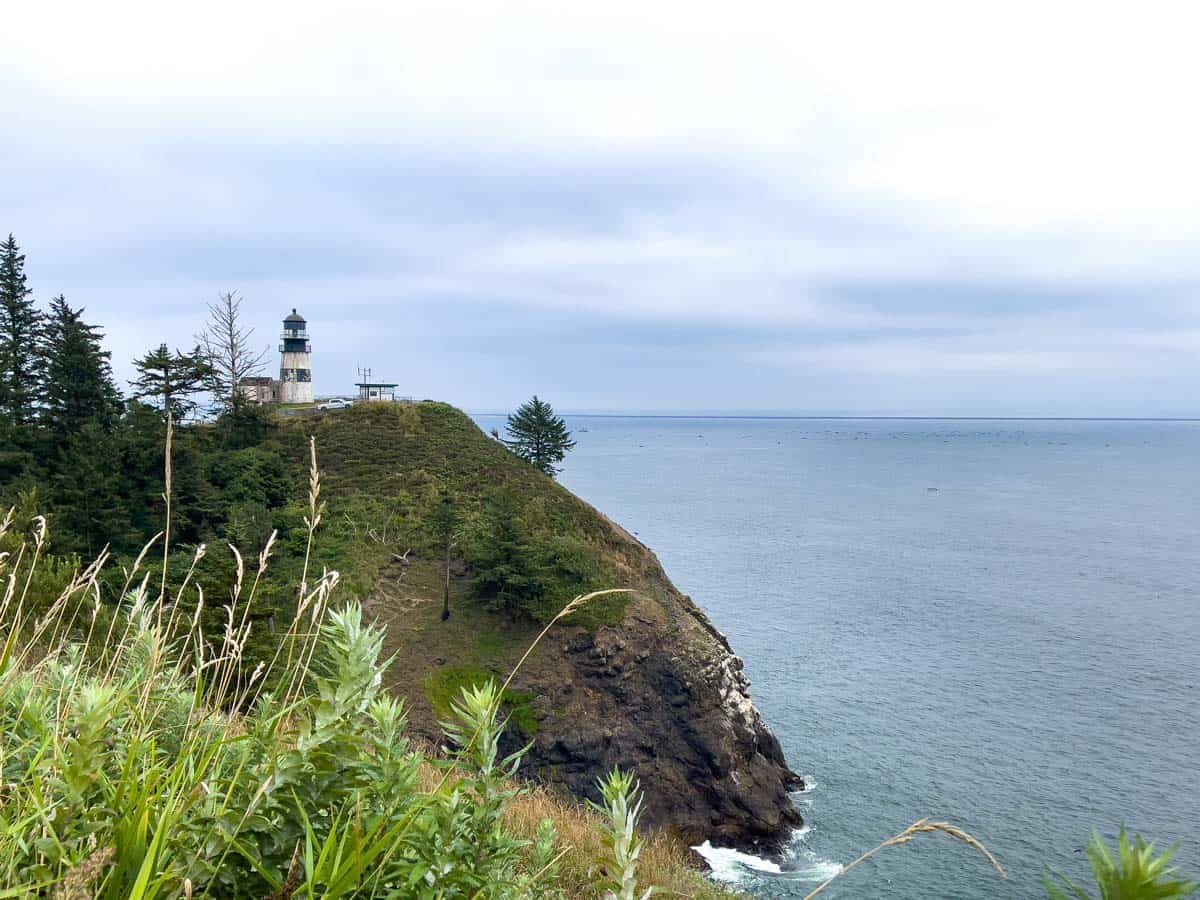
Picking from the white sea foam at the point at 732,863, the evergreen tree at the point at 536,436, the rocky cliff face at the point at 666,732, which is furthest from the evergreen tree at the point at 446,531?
the evergreen tree at the point at 536,436

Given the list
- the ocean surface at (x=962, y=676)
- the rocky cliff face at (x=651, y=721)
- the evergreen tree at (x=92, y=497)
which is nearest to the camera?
the ocean surface at (x=962, y=676)

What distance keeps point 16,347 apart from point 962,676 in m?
53.0

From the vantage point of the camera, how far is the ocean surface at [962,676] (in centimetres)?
2709

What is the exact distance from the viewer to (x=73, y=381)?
37312mm

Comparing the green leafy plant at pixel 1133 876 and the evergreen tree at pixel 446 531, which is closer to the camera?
the green leafy plant at pixel 1133 876

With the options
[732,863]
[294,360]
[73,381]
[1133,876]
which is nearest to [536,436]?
[294,360]

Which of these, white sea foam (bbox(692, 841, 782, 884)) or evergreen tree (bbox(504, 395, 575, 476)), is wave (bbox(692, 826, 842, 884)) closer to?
white sea foam (bbox(692, 841, 782, 884))

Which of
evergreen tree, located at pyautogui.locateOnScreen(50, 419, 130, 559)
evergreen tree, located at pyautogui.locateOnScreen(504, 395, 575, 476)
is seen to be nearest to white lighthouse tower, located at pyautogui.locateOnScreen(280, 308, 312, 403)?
evergreen tree, located at pyautogui.locateOnScreen(504, 395, 575, 476)

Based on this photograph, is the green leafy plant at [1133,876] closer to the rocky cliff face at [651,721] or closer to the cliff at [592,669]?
the cliff at [592,669]

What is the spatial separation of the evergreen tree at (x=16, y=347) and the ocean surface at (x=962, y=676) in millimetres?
37351

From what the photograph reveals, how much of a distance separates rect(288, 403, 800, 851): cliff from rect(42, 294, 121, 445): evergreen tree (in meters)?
12.2

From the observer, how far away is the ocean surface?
2709 cm

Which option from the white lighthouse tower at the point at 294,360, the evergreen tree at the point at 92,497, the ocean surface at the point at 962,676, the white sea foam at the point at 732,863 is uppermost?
the white lighthouse tower at the point at 294,360

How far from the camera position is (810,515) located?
10356 cm
